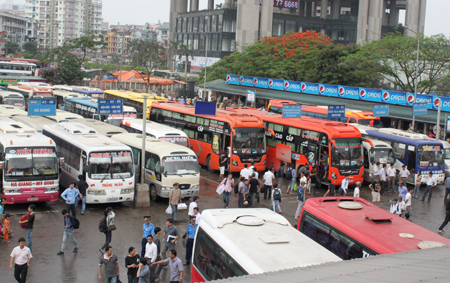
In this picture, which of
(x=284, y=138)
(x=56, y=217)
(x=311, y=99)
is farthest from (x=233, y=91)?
(x=56, y=217)

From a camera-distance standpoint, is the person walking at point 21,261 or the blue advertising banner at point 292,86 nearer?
the person walking at point 21,261

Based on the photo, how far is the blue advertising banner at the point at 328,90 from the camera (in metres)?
40.8

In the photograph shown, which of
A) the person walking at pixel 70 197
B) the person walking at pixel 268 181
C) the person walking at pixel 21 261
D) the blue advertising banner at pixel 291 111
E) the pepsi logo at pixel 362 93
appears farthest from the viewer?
the pepsi logo at pixel 362 93

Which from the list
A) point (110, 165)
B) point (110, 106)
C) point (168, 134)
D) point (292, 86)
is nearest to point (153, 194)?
point (110, 165)

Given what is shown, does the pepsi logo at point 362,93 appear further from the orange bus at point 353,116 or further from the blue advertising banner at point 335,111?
the blue advertising banner at point 335,111

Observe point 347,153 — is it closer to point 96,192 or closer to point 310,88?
point 96,192

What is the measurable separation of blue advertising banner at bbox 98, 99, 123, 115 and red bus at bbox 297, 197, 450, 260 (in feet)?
57.3

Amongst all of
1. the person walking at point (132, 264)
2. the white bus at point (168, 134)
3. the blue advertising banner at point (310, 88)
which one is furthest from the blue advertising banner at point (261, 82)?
the person walking at point (132, 264)

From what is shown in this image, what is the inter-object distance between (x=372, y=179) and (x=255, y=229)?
1609 centimetres

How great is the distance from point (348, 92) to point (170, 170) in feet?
82.9

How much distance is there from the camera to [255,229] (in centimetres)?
873

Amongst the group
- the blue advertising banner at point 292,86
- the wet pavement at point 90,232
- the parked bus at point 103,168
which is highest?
the blue advertising banner at point 292,86

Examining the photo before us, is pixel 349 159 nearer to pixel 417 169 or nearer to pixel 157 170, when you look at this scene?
pixel 417 169

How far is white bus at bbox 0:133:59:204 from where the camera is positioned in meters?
16.3
